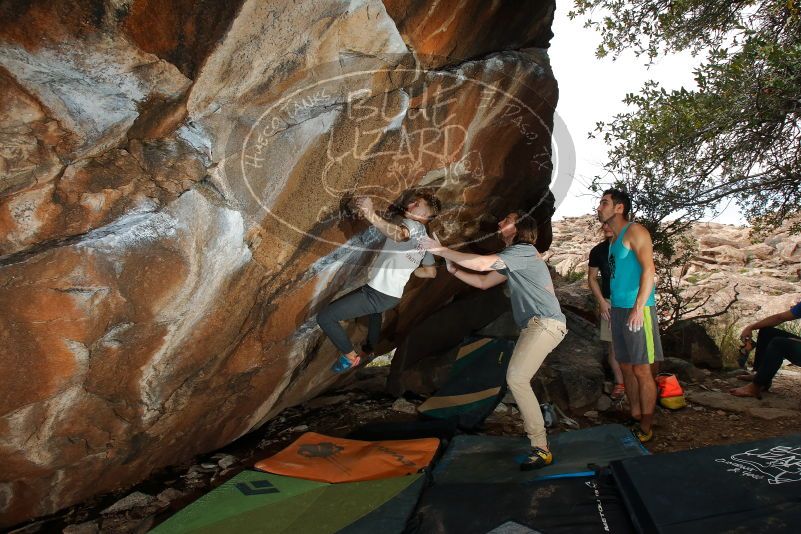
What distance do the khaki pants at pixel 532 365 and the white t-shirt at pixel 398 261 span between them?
3.63ft

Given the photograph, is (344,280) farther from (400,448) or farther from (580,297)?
(580,297)

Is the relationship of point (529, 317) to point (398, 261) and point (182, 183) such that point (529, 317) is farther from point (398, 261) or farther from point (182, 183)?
point (182, 183)

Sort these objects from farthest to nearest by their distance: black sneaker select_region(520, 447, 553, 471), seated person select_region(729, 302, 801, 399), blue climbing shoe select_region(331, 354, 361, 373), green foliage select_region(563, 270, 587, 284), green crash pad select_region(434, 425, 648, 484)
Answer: green foliage select_region(563, 270, 587, 284) → seated person select_region(729, 302, 801, 399) → blue climbing shoe select_region(331, 354, 361, 373) → black sneaker select_region(520, 447, 553, 471) → green crash pad select_region(434, 425, 648, 484)

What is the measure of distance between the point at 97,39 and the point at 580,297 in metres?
7.53

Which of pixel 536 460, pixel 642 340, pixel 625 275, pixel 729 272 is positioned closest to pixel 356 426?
pixel 536 460

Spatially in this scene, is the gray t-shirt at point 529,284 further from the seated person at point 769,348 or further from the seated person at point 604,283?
the seated person at point 769,348

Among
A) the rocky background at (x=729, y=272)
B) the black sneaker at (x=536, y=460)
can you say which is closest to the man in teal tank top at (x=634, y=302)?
the black sneaker at (x=536, y=460)

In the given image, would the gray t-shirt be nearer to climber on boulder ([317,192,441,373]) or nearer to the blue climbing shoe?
climber on boulder ([317,192,441,373])

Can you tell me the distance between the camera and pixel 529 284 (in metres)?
3.79

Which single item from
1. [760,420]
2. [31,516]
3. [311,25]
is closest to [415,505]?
[31,516]

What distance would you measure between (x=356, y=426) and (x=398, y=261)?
6.90ft

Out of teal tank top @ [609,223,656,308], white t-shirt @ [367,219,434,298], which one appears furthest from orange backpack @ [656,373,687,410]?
white t-shirt @ [367,219,434,298]

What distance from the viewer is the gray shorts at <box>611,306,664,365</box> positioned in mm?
4234

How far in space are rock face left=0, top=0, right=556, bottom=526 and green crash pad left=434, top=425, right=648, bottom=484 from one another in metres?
1.71
